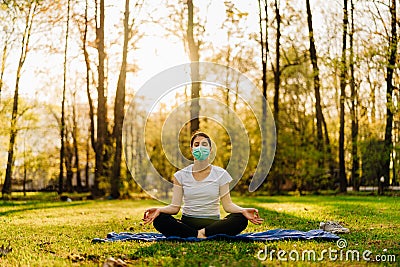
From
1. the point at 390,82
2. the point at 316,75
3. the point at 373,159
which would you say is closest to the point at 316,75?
the point at 316,75

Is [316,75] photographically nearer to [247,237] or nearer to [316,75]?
[316,75]

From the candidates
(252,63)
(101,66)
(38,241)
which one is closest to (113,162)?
(101,66)

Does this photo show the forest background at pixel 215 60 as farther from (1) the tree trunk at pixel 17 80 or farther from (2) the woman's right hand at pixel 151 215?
(2) the woman's right hand at pixel 151 215

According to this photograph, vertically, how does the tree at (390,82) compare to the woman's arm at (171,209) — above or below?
above

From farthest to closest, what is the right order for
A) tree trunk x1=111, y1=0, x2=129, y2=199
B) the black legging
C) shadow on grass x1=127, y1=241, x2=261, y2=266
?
tree trunk x1=111, y1=0, x2=129, y2=199, the black legging, shadow on grass x1=127, y1=241, x2=261, y2=266

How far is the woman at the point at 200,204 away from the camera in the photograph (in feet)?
23.2

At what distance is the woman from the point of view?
7.06 metres

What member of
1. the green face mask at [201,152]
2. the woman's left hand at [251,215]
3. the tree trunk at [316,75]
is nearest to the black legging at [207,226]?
the woman's left hand at [251,215]

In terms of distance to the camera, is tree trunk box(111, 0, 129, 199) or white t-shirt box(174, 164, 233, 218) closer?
white t-shirt box(174, 164, 233, 218)

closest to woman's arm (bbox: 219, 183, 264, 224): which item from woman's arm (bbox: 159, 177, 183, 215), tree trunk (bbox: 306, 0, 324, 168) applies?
woman's arm (bbox: 159, 177, 183, 215)

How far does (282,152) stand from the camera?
80.5 feet

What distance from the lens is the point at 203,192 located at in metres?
7.24

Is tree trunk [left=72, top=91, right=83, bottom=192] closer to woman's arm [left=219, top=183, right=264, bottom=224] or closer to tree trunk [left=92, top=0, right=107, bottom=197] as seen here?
tree trunk [left=92, top=0, right=107, bottom=197]

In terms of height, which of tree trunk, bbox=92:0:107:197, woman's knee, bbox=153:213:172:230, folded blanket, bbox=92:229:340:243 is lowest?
folded blanket, bbox=92:229:340:243
